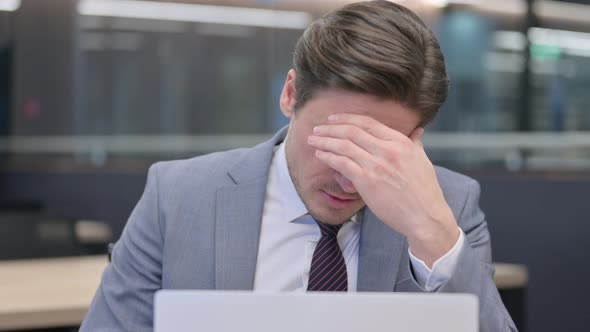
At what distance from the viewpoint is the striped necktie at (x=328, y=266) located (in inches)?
70.4

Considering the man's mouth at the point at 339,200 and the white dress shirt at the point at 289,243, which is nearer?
the man's mouth at the point at 339,200

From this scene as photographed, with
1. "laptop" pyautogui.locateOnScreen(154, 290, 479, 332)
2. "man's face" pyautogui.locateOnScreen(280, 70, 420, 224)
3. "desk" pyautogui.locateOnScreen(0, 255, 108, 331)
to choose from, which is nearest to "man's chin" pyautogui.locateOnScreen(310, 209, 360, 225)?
"man's face" pyautogui.locateOnScreen(280, 70, 420, 224)

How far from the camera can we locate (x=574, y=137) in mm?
4508

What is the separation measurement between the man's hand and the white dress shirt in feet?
1.02

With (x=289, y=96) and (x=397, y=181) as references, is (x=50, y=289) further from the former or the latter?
(x=397, y=181)

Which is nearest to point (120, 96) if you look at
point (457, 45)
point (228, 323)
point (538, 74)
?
point (457, 45)

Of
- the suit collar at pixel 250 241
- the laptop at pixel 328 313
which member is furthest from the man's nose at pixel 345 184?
the laptop at pixel 328 313

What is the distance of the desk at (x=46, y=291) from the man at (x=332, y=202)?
0.69 meters


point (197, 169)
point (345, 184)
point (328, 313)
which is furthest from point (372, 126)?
point (328, 313)

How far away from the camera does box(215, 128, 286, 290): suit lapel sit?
5.90ft

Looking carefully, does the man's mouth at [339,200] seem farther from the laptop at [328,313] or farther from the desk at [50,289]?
the desk at [50,289]

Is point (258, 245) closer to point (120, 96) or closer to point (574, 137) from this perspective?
point (574, 137)

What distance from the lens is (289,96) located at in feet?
5.80

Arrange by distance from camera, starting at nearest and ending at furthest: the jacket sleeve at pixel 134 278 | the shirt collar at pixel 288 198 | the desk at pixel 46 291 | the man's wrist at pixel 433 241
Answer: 1. the man's wrist at pixel 433 241
2. the jacket sleeve at pixel 134 278
3. the shirt collar at pixel 288 198
4. the desk at pixel 46 291
